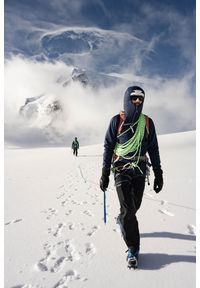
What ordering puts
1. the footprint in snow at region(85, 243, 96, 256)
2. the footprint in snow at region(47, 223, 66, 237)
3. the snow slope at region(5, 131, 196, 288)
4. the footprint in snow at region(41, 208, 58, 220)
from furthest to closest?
the footprint in snow at region(41, 208, 58, 220)
the footprint in snow at region(47, 223, 66, 237)
the footprint in snow at region(85, 243, 96, 256)
the snow slope at region(5, 131, 196, 288)

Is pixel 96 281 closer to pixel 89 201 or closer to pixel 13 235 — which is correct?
pixel 13 235

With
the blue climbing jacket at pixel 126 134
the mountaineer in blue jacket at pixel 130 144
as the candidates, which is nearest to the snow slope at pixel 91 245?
the mountaineer in blue jacket at pixel 130 144

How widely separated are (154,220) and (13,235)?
299cm

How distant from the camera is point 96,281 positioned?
3619mm

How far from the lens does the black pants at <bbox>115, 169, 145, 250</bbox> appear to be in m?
4.16

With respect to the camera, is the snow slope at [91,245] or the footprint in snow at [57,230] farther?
the footprint in snow at [57,230]

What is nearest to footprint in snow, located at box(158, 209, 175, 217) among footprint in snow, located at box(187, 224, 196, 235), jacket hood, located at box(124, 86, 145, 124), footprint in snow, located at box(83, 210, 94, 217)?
footprint in snow, located at box(187, 224, 196, 235)

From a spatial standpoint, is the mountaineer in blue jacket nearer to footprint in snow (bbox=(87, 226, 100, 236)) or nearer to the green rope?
the green rope

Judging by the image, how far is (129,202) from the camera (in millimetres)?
4215

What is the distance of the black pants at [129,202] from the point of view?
164 inches

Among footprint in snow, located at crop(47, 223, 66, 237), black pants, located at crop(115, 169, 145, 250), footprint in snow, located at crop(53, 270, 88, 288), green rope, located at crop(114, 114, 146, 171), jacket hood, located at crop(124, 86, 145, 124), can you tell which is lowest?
footprint in snow, located at crop(53, 270, 88, 288)

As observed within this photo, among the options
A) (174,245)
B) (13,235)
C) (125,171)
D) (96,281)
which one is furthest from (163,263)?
(13,235)

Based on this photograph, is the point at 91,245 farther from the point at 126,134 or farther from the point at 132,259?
the point at 126,134

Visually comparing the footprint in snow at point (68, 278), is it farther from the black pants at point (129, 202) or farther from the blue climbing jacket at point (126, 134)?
the blue climbing jacket at point (126, 134)
